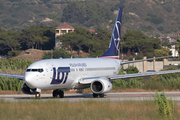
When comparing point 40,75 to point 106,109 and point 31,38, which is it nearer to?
point 106,109

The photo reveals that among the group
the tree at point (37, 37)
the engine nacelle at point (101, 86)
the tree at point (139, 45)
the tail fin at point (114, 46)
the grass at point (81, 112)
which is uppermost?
the tree at point (37, 37)

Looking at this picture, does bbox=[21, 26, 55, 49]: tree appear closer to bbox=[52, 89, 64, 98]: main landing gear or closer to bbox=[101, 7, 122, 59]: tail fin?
bbox=[101, 7, 122, 59]: tail fin

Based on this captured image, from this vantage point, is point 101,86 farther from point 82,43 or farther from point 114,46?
point 82,43

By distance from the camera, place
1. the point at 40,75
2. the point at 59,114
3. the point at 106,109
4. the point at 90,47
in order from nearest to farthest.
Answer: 1. the point at 59,114
2. the point at 106,109
3. the point at 40,75
4. the point at 90,47

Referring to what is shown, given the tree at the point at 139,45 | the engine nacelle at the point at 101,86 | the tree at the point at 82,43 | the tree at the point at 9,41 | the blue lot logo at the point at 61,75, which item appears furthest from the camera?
the tree at the point at 9,41

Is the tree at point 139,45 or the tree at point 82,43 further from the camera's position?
the tree at point 139,45

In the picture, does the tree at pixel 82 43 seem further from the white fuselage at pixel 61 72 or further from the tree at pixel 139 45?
the white fuselage at pixel 61 72

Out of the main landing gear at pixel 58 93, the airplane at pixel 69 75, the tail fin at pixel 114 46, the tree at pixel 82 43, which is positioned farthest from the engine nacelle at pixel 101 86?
the tree at pixel 82 43

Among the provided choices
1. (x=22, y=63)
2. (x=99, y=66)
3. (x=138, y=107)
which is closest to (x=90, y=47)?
(x=22, y=63)

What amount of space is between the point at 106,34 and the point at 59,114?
181841 millimetres

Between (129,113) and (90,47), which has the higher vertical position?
(90,47)

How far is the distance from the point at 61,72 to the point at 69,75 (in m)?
1.23

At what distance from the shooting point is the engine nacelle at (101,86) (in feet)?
101

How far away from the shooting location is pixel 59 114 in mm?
18109
